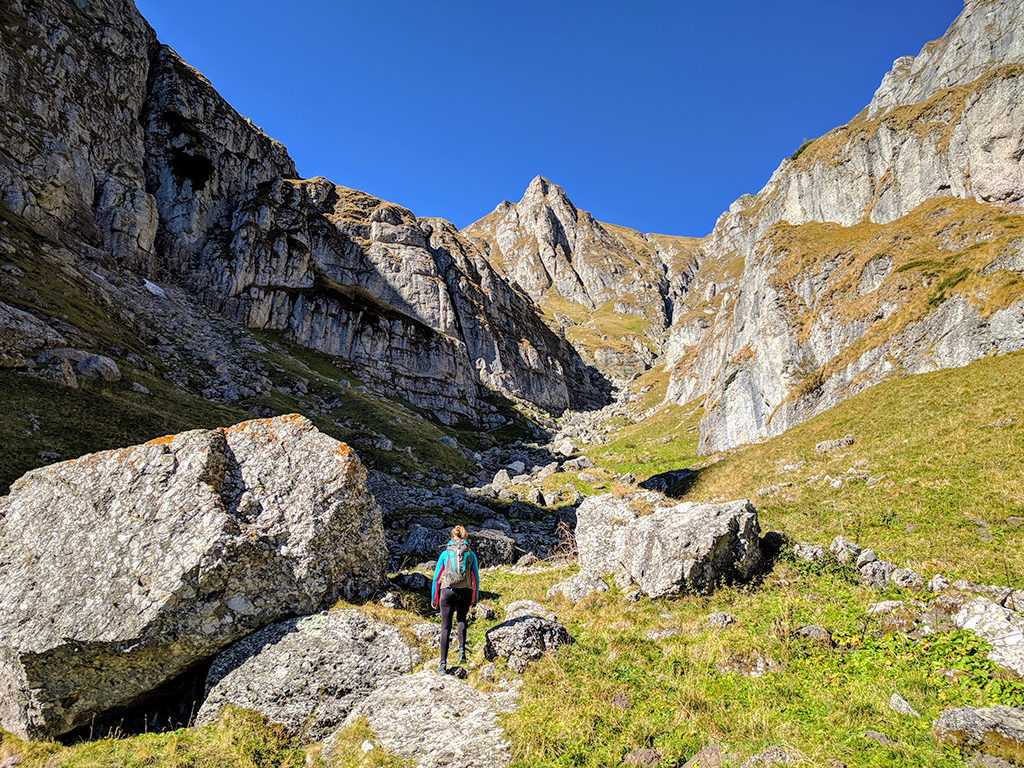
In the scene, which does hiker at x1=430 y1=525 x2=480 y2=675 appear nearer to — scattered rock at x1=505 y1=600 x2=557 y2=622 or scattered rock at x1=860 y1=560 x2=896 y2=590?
scattered rock at x1=505 y1=600 x2=557 y2=622

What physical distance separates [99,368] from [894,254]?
247 feet

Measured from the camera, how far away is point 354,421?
57625 millimetres

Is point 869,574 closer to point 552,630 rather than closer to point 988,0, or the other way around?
point 552,630

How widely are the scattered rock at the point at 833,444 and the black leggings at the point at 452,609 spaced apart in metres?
25.9

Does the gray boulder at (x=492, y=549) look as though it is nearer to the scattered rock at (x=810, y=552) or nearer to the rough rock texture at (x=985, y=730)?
the scattered rock at (x=810, y=552)

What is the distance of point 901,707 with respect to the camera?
6668mm

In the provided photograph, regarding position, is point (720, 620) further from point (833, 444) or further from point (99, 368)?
point (99, 368)

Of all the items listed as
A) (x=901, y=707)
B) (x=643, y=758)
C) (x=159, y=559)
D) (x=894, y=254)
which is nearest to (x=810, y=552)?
(x=901, y=707)

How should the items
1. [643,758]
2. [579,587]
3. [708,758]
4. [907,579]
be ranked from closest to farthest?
[708,758]
[643,758]
[907,579]
[579,587]

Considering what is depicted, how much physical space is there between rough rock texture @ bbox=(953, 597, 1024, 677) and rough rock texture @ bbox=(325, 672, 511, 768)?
8.56 m

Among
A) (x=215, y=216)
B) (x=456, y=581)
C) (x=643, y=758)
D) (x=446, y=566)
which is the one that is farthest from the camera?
(x=215, y=216)

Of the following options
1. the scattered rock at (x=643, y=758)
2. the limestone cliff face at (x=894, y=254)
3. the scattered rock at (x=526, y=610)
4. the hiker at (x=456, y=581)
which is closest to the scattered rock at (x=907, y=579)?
the scattered rock at (x=643, y=758)

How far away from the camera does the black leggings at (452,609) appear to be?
1017 centimetres

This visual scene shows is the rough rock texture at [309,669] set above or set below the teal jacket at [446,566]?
below
